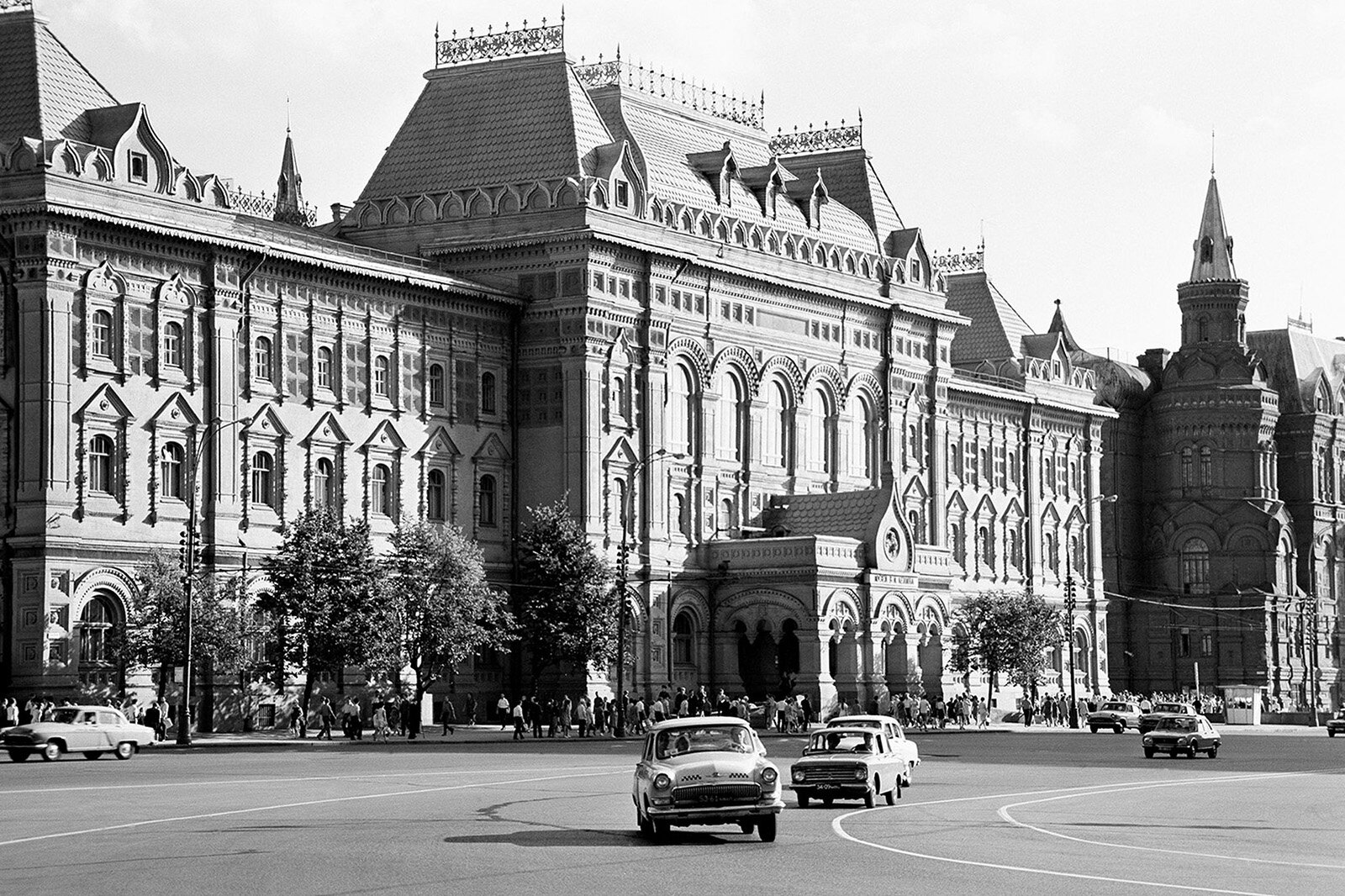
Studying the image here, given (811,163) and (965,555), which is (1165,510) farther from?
(811,163)

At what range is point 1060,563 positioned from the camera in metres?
142

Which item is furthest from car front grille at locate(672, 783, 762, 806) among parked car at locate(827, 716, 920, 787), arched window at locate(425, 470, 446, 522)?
arched window at locate(425, 470, 446, 522)

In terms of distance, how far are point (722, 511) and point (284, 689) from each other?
27.4 meters

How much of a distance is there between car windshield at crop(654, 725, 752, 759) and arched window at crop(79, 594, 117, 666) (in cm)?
4195

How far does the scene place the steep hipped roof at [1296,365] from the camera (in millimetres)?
170375

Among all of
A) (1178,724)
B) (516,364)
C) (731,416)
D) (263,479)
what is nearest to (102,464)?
(263,479)

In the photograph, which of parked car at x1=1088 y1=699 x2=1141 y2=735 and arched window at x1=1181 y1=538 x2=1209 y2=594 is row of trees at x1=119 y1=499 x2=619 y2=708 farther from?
arched window at x1=1181 y1=538 x2=1209 y2=594

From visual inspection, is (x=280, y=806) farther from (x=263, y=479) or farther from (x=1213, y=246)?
(x=1213, y=246)

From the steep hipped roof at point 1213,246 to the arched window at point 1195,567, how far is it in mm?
19168

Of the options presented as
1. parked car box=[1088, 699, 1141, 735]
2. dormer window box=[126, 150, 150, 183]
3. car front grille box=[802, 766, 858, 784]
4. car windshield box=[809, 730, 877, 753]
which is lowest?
parked car box=[1088, 699, 1141, 735]

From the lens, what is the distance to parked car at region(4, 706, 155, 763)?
61.8 m

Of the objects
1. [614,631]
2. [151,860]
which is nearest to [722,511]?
[614,631]

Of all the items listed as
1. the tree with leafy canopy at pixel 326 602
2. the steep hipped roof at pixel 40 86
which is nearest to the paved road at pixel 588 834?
the tree with leafy canopy at pixel 326 602

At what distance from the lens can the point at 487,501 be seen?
9562 centimetres
